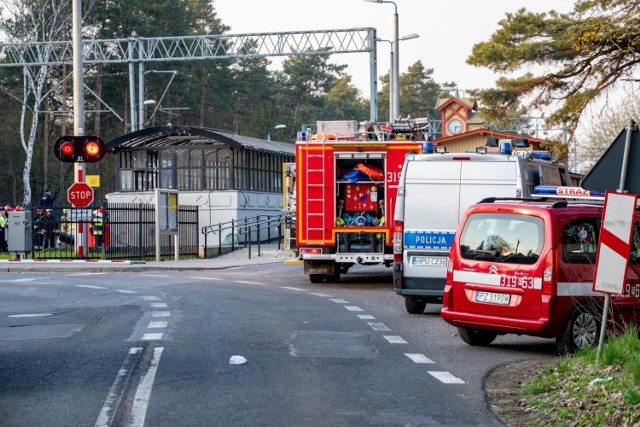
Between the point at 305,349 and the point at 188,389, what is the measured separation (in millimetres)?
3232

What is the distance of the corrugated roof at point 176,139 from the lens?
159ft

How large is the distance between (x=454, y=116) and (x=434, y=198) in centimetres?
7731

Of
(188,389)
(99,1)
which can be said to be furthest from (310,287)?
(99,1)

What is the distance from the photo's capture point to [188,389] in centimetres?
1053

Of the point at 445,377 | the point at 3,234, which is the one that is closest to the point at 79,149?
the point at 3,234

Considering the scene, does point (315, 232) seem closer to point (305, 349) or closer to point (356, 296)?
point (356, 296)

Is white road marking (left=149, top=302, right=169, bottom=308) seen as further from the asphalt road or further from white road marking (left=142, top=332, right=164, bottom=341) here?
white road marking (left=142, top=332, right=164, bottom=341)

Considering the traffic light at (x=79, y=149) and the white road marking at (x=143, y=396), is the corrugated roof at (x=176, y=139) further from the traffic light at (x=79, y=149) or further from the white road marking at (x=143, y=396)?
the white road marking at (x=143, y=396)

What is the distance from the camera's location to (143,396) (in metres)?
10.1

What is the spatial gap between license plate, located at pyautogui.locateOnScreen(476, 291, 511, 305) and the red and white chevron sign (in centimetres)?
245

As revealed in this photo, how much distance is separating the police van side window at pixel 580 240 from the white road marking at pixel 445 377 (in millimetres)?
2321

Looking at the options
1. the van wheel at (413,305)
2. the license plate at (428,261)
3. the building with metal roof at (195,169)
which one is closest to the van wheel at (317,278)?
the van wheel at (413,305)

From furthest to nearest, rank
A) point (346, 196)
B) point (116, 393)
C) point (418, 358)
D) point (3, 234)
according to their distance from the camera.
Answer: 1. point (3, 234)
2. point (346, 196)
3. point (418, 358)
4. point (116, 393)

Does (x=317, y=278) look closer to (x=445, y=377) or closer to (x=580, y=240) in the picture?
(x=580, y=240)
